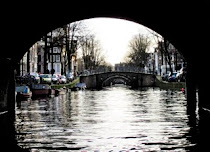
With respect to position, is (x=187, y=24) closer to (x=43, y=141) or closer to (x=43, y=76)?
(x=43, y=141)

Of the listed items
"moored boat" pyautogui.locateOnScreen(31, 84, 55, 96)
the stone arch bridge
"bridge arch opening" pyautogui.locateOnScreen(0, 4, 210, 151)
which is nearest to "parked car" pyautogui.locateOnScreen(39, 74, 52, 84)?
"moored boat" pyautogui.locateOnScreen(31, 84, 55, 96)

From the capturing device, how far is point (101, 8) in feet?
53.1

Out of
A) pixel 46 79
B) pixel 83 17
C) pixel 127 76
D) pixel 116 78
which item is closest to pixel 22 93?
pixel 83 17

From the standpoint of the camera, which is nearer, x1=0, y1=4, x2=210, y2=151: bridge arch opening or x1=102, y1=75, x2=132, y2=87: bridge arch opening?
x1=0, y1=4, x2=210, y2=151: bridge arch opening

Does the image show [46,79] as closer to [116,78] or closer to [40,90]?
[40,90]

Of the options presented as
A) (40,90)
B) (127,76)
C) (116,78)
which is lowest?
(40,90)

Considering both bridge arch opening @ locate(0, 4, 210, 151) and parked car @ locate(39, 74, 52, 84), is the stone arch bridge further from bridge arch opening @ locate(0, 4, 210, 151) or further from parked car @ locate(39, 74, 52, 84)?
bridge arch opening @ locate(0, 4, 210, 151)

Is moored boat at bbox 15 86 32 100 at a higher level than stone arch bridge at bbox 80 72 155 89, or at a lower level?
→ lower

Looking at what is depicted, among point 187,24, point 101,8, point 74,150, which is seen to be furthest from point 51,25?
point 74,150

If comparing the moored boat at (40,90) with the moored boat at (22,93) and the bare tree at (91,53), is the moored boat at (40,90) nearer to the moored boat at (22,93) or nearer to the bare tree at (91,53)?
the moored boat at (22,93)

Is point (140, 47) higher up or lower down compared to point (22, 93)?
higher up

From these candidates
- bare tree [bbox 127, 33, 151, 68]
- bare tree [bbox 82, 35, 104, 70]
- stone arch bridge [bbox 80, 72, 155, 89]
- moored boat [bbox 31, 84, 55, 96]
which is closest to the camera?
moored boat [bbox 31, 84, 55, 96]

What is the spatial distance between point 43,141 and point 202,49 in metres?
9.17

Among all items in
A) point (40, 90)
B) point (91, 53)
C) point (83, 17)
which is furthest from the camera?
point (91, 53)
